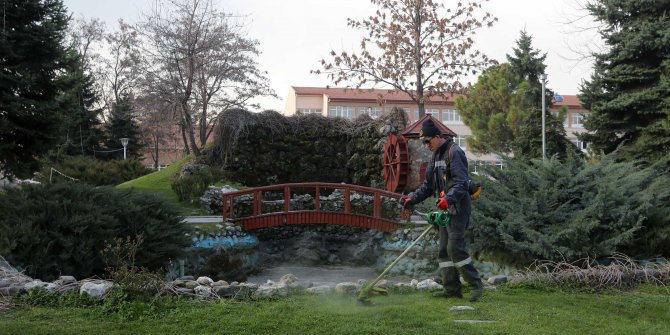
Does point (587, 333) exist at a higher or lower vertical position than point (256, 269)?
higher

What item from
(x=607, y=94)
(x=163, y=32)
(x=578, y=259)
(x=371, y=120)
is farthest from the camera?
(x=163, y=32)

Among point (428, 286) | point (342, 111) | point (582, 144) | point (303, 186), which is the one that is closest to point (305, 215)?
point (303, 186)

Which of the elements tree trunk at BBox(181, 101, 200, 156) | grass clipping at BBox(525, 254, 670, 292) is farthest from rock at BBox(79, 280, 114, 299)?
tree trunk at BBox(181, 101, 200, 156)

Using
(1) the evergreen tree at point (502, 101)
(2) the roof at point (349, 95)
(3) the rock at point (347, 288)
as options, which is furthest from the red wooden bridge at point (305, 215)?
(2) the roof at point (349, 95)

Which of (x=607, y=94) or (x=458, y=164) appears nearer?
(x=458, y=164)

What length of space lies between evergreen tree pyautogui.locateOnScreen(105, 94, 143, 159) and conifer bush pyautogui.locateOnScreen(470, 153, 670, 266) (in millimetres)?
30635

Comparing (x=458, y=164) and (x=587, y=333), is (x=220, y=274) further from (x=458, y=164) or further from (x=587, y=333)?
(x=587, y=333)

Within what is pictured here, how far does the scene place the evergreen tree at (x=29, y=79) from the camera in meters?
12.5

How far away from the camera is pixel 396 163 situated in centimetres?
1744

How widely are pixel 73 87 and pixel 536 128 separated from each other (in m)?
17.2

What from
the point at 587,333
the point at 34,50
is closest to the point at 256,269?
the point at 34,50

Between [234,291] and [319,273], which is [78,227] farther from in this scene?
[319,273]

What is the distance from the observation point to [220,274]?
13.5m

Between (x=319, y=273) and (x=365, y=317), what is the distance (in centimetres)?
966
